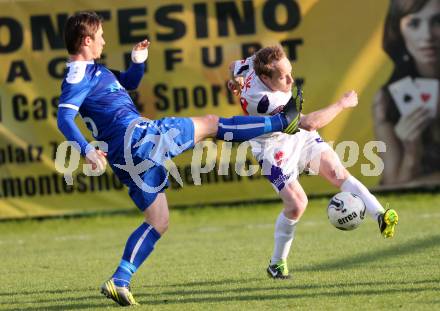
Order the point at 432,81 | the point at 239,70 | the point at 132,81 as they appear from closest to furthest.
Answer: the point at 132,81 < the point at 239,70 < the point at 432,81

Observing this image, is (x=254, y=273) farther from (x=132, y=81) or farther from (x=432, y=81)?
(x=432, y=81)

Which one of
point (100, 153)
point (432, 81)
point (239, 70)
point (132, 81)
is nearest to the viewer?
point (100, 153)

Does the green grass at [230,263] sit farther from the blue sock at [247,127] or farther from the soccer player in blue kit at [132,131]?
the blue sock at [247,127]

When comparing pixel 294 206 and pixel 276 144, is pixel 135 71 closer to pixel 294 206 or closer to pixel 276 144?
pixel 276 144

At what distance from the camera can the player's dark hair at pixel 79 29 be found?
6516mm

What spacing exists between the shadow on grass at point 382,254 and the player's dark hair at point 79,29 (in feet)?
8.67

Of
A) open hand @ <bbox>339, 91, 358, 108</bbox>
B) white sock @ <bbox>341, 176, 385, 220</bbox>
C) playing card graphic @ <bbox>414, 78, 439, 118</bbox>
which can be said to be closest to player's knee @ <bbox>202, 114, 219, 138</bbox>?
open hand @ <bbox>339, 91, 358, 108</bbox>

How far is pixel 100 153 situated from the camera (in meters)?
5.95

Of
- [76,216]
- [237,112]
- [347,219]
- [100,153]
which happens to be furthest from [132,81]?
[76,216]

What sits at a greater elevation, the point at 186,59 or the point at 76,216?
the point at 186,59

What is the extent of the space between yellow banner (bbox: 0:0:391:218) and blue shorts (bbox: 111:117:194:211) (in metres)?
6.20

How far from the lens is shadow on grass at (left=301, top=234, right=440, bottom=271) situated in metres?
7.96

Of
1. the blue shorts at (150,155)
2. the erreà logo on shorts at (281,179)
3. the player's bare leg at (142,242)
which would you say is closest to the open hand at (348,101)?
the erreà logo on shorts at (281,179)

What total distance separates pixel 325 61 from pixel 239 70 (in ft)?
16.8
